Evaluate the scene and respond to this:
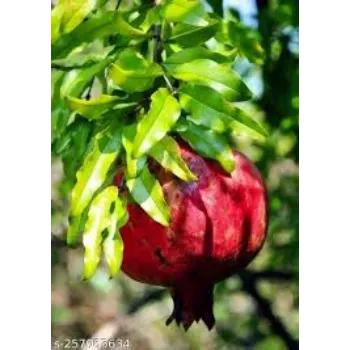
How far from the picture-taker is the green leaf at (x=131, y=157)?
121 centimetres

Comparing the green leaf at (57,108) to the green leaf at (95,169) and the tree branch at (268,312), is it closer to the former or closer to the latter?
the green leaf at (95,169)

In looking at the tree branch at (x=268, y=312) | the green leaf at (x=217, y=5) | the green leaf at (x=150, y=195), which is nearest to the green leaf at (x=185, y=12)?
the green leaf at (x=150, y=195)

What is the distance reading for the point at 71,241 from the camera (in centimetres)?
130

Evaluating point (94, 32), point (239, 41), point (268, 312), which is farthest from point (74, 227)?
point (268, 312)

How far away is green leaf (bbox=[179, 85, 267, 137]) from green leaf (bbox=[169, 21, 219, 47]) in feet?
0.23

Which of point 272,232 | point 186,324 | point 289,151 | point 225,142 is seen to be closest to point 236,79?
point 225,142

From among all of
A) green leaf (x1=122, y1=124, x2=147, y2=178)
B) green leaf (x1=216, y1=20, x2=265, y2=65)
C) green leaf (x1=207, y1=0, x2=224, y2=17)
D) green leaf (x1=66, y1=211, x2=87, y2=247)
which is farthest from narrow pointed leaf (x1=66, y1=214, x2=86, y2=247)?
green leaf (x1=207, y1=0, x2=224, y2=17)

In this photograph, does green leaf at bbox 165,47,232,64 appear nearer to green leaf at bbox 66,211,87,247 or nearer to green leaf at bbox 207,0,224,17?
green leaf at bbox 66,211,87,247

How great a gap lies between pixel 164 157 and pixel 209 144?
0.22ft

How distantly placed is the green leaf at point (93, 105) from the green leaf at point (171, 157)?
94 millimetres
